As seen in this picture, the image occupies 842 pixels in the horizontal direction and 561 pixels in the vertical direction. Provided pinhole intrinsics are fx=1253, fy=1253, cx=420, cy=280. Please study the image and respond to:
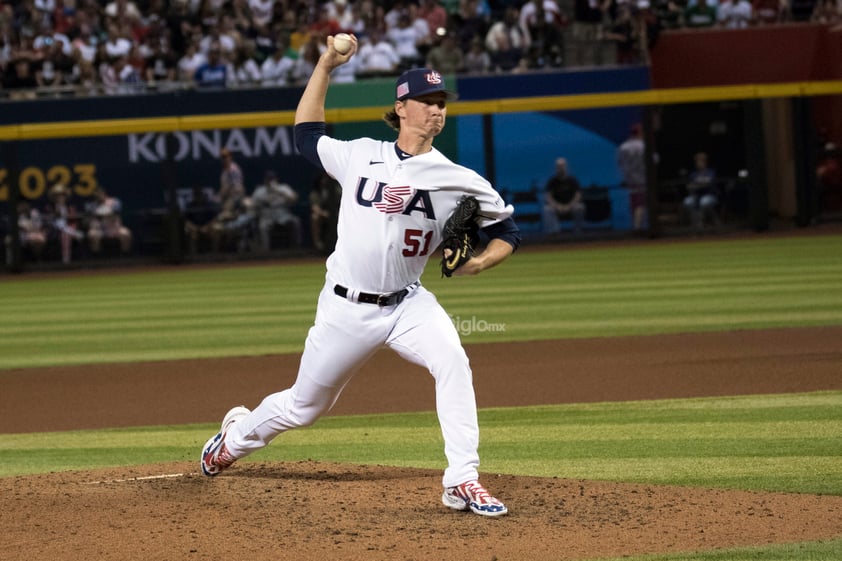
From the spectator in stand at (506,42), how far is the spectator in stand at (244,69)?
12.0ft

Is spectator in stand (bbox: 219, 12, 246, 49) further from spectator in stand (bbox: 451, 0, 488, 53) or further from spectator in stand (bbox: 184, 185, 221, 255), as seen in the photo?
spectator in stand (bbox: 451, 0, 488, 53)

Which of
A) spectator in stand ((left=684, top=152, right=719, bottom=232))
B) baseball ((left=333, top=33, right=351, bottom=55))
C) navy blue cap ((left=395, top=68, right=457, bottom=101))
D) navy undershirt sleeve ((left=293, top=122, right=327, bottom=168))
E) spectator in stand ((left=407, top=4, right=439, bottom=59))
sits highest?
spectator in stand ((left=407, top=4, right=439, bottom=59))

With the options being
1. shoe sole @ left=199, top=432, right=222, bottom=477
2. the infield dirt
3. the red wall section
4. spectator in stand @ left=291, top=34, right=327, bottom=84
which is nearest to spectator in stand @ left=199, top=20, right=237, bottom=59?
spectator in stand @ left=291, top=34, right=327, bottom=84

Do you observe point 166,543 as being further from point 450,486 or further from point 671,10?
point 671,10

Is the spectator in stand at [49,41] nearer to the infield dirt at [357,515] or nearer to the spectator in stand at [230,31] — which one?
the spectator in stand at [230,31]

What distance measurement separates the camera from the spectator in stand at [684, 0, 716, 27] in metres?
20.4

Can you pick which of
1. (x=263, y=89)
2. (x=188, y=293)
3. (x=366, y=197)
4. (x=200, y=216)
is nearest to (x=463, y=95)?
(x=263, y=89)

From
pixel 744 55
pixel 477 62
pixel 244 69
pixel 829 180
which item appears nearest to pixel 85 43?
pixel 244 69

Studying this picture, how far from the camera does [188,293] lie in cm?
1549

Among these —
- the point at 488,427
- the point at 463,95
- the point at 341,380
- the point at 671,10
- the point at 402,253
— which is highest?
the point at 671,10

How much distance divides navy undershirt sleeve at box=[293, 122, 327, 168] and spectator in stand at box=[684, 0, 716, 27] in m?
16.4

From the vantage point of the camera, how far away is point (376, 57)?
766 inches

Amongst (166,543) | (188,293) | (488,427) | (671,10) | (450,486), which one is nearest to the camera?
(166,543)

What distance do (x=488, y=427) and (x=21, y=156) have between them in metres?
13.6
